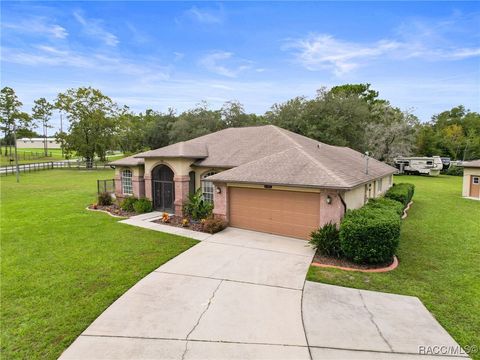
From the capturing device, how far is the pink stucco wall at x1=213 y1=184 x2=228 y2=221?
1243 cm

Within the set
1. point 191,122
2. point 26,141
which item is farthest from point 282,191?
point 26,141

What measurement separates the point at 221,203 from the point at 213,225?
1.27 meters

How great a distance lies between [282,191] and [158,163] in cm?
784

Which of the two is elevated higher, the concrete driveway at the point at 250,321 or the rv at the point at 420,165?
the rv at the point at 420,165

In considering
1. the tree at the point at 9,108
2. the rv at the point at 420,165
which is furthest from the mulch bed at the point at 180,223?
the tree at the point at 9,108

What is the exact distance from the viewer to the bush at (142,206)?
50.9ft

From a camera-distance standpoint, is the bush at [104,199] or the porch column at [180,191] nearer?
the porch column at [180,191]

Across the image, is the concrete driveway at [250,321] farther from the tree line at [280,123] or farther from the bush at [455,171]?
the bush at [455,171]

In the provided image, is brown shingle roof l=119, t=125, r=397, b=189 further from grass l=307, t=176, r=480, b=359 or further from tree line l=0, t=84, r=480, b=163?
tree line l=0, t=84, r=480, b=163

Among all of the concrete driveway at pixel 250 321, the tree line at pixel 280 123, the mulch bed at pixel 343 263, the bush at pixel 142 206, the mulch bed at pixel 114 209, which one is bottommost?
the mulch bed at pixel 343 263

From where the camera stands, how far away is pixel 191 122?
41.9 meters

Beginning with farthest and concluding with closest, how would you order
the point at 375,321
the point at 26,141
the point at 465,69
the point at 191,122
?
the point at 26,141, the point at 191,122, the point at 465,69, the point at 375,321

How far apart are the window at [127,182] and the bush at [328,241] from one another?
41.2 ft

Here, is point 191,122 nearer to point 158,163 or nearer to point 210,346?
point 158,163
